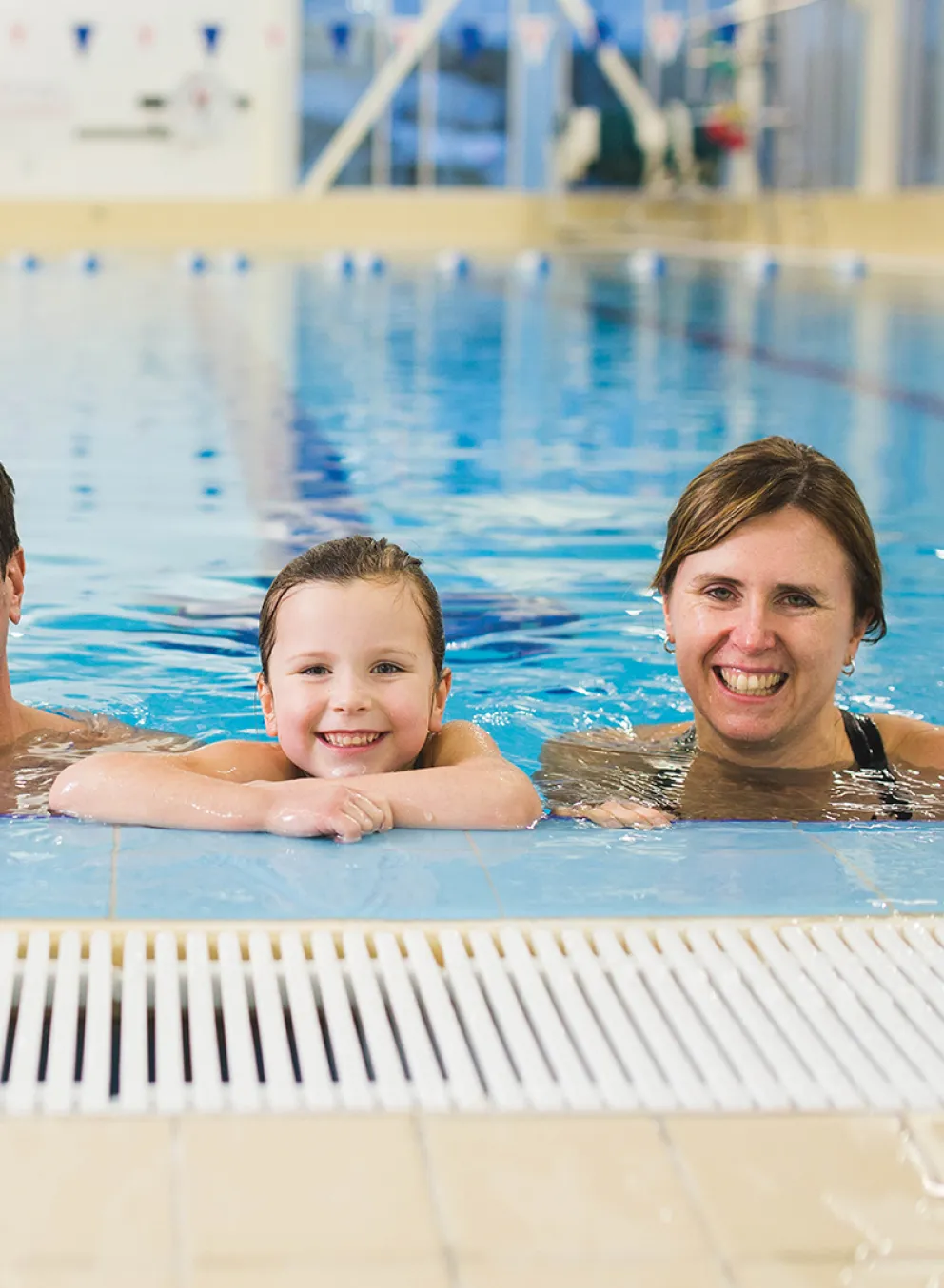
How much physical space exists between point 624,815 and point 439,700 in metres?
0.34

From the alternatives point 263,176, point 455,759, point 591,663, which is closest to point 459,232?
point 263,176

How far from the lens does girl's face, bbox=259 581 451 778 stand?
249cm

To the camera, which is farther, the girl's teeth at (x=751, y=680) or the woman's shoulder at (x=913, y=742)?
the woman's shoulder at (x=913, y=742)

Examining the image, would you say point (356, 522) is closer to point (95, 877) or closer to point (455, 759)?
point (455, 759)

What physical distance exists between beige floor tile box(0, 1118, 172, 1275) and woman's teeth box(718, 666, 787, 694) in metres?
1.51

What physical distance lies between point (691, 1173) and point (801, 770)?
163 centimetres

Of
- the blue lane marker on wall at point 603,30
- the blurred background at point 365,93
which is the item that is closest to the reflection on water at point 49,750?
the blurred background at point 365,93

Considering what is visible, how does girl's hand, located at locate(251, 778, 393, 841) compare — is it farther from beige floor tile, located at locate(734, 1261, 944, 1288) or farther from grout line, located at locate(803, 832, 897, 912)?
beige floor tile, located at locate(734, 1261, 944, 1288)

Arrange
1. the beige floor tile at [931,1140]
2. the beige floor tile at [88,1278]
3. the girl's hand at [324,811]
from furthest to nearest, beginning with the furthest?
the girl's hand at [324,811] → the beige floor tile at [931,1140] → the beige floor tile at [88,1278]

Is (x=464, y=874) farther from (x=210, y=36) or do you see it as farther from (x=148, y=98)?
(x=210, y=36)

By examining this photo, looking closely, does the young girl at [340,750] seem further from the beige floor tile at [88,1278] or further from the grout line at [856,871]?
the beige floor tile at [88,1278]

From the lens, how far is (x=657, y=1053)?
171 cm

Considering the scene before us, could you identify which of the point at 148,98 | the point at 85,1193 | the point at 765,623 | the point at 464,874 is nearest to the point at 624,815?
the point at 765,623

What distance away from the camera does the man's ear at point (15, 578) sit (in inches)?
112
